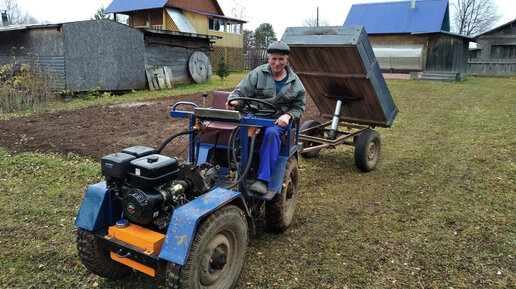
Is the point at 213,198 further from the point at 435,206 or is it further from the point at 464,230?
the point at 435,206

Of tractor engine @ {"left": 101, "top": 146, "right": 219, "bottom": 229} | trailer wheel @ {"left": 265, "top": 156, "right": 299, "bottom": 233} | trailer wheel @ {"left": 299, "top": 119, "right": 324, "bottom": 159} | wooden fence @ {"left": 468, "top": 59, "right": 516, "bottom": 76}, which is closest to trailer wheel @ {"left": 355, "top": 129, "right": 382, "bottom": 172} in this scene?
trailer wheel @ {"left": 299, "top": 119, "right": 324, "bottom": 159}

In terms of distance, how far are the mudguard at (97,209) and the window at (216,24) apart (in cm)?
2960

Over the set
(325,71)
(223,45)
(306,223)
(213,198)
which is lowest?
(306,223)

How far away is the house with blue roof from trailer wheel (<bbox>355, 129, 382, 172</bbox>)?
19613 mm

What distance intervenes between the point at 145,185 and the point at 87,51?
13.7 metres

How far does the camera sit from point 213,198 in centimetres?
Answer: 280

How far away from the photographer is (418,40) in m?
24.5

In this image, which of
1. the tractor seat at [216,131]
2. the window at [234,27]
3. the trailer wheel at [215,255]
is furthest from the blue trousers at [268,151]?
the window at [234,27]

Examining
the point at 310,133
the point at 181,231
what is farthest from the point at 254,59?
the point at 181,231

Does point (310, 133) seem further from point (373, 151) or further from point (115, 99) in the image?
point (115, 99)

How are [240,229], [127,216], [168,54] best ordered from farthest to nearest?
[168,54], [240,229], [127,216]

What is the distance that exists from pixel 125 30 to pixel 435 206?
14.0 m

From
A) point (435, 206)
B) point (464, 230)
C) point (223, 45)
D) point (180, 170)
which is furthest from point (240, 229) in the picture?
point (223, 45)

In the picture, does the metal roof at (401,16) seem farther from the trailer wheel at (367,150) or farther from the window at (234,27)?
the trailer wheel at (367,150)
